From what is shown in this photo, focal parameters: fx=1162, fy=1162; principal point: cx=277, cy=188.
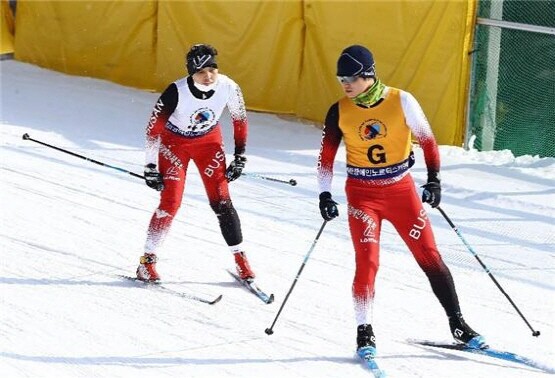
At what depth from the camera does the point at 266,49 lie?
13805 mm

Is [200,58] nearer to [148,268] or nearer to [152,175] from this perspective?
[152,175]

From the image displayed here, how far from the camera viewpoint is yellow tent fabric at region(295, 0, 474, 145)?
11883 millimetres

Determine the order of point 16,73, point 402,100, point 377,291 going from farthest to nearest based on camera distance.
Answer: point 16,73
point 377,291
point 402,100

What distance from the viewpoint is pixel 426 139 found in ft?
20.8

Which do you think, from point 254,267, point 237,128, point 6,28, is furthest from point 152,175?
point 6,28

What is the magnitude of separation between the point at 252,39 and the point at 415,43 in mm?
2459

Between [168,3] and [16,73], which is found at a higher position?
[168,3]

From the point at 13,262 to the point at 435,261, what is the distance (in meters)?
3.35

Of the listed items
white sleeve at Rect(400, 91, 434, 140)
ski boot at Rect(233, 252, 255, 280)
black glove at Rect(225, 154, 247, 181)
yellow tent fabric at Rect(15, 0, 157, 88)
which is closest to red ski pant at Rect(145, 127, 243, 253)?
black glove at Rect(225, 154, 247, 181)

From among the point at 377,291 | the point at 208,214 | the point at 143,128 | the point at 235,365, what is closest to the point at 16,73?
the point at 143,128

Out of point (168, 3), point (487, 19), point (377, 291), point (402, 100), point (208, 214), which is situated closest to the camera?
point (402, 100)

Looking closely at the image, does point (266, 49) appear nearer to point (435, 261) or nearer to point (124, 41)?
point (124, 41)

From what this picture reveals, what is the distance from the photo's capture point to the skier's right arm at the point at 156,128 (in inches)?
293

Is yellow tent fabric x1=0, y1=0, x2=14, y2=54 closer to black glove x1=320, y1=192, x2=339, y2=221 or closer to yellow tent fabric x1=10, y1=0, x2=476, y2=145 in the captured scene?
yellow tent fabric x1=10, y1=0, x2=476, y2=145
